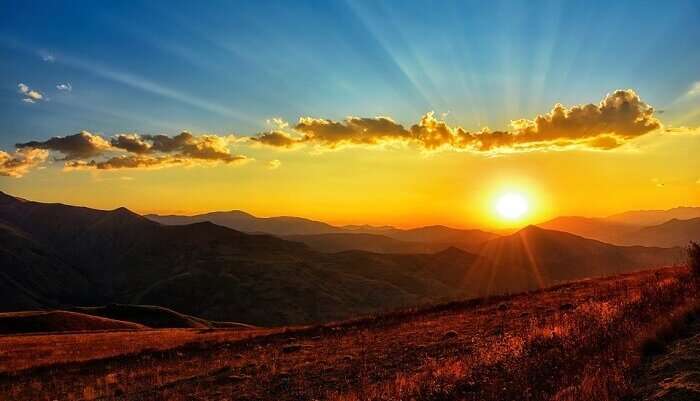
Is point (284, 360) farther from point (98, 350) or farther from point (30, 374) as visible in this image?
point (98, 350)

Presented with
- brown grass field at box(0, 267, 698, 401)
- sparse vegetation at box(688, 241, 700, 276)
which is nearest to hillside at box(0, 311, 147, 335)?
brown grass field at box(0, 267, 698, 401)

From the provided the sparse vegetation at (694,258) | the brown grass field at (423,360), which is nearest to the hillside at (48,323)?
the brown grass field at (423,360)

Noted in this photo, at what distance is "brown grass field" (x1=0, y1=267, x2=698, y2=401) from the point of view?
9.09 m

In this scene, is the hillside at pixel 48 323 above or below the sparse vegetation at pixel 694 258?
below

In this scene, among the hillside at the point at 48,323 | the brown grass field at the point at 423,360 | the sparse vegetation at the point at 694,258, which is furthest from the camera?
the hillside at the point at 48,323

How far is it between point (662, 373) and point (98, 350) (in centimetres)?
3674

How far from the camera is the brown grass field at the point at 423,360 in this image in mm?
9086

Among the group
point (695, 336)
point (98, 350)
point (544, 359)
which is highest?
point (695, 336)

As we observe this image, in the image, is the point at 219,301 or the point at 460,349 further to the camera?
the point at 219,301

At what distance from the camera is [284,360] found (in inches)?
783

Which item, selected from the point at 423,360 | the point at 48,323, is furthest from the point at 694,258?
the point at 48,323

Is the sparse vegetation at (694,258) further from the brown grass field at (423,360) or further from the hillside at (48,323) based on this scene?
the hillside at (48,323)

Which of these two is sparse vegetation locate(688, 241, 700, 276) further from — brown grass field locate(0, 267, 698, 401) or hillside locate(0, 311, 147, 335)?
hillside locate(0, 311, 147, 335)

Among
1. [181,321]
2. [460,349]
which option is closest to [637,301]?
[460,349]
